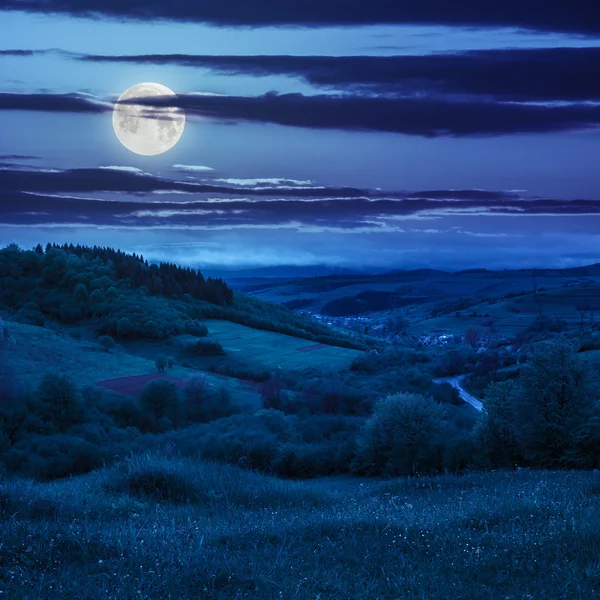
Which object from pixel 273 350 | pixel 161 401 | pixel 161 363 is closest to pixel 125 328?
pixel 161 363

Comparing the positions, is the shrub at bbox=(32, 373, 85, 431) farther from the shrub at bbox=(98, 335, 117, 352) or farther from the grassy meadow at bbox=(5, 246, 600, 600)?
the shrub at bbox=(98, 335, 117, 352)

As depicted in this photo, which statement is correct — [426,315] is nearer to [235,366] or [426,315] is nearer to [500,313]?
[500,313]

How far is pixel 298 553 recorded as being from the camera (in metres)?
8.40

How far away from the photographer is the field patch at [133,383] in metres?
71.6

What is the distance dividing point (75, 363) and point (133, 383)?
12.1 metres

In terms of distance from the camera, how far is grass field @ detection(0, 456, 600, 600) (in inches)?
277

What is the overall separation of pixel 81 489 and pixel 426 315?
171907 mm

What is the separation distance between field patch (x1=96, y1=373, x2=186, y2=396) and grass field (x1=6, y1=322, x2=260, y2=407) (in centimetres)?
146

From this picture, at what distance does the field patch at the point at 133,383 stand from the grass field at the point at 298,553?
6080 cm

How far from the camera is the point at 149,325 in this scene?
10712cm

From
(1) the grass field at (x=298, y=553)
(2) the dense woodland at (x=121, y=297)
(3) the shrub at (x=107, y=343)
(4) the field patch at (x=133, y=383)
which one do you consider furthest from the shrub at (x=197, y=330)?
(1) the grass field at (x=298, y=553)

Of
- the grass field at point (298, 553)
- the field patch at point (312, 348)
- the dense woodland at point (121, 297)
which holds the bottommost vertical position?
the field patch at point (312, 348)

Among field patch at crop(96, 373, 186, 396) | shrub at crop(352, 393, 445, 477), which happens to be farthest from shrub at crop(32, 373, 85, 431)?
shrub at crop(352, 393, 445, 477)

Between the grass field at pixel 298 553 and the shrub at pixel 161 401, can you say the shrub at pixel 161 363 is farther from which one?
the grass field at pixel 298 553
